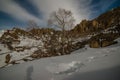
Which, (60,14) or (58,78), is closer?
(58,78)

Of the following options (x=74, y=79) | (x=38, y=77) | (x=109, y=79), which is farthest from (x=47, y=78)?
(x=109, y=79)

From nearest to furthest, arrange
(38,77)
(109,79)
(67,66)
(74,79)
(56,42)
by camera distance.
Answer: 1. (109,79)
2. (74,79)
3. (38,77)
4. (67,66)
5. (56,42)

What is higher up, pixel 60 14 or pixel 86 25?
pixel 86 25

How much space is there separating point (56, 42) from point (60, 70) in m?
21.6

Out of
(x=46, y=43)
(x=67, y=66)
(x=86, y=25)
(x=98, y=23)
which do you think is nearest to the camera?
(x=67, y=66)

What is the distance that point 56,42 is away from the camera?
1064 inches

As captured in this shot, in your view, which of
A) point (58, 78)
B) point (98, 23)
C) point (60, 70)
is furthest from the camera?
point (98, 23)

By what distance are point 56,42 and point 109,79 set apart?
2373 centimetres

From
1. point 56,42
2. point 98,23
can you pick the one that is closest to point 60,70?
point 56,42

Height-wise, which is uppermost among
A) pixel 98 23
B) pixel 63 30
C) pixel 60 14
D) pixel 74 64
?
pixel 98 23

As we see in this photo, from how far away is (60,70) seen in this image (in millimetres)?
5500

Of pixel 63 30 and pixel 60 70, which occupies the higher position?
pixel 63 30

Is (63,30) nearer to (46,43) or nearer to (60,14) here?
(60,14)

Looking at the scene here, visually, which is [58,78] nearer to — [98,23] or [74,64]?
[74,64]
